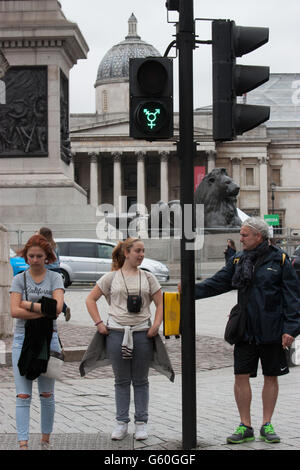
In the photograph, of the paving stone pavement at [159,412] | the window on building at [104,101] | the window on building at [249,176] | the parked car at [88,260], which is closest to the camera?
the paving stone pavement at [159,412]

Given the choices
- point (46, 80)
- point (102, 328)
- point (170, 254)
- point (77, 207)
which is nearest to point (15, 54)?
point (46, 80)

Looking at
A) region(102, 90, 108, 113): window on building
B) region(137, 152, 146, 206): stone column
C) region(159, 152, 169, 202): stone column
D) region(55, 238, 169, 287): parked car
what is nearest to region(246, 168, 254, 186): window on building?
region(159, 152, 169, 202): stone column

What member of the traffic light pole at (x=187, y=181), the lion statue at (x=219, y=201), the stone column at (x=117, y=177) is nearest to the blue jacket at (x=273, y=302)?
the traffic light pole at (x=187, y=181)

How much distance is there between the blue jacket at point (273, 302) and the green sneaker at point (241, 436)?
58 centimetres

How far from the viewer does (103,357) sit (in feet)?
22.9

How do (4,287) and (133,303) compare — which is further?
(4,287)

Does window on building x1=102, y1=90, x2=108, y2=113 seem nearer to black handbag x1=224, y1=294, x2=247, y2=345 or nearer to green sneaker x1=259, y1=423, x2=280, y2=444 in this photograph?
black handbag x1=224, y1=294, x2=247, y2=345

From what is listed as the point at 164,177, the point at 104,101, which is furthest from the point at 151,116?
the point at 104,101

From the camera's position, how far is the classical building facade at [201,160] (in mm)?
103625

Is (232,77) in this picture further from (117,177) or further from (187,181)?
(117,177)

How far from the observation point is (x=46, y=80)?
25703 millimetres

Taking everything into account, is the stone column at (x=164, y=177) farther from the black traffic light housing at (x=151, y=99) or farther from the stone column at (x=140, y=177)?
the black traffic light housing at (x=151, y=99)

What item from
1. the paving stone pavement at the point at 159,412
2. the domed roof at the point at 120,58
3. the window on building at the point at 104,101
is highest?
the domed roof at the point at 120,58

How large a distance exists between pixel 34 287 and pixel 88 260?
20.6 metres
